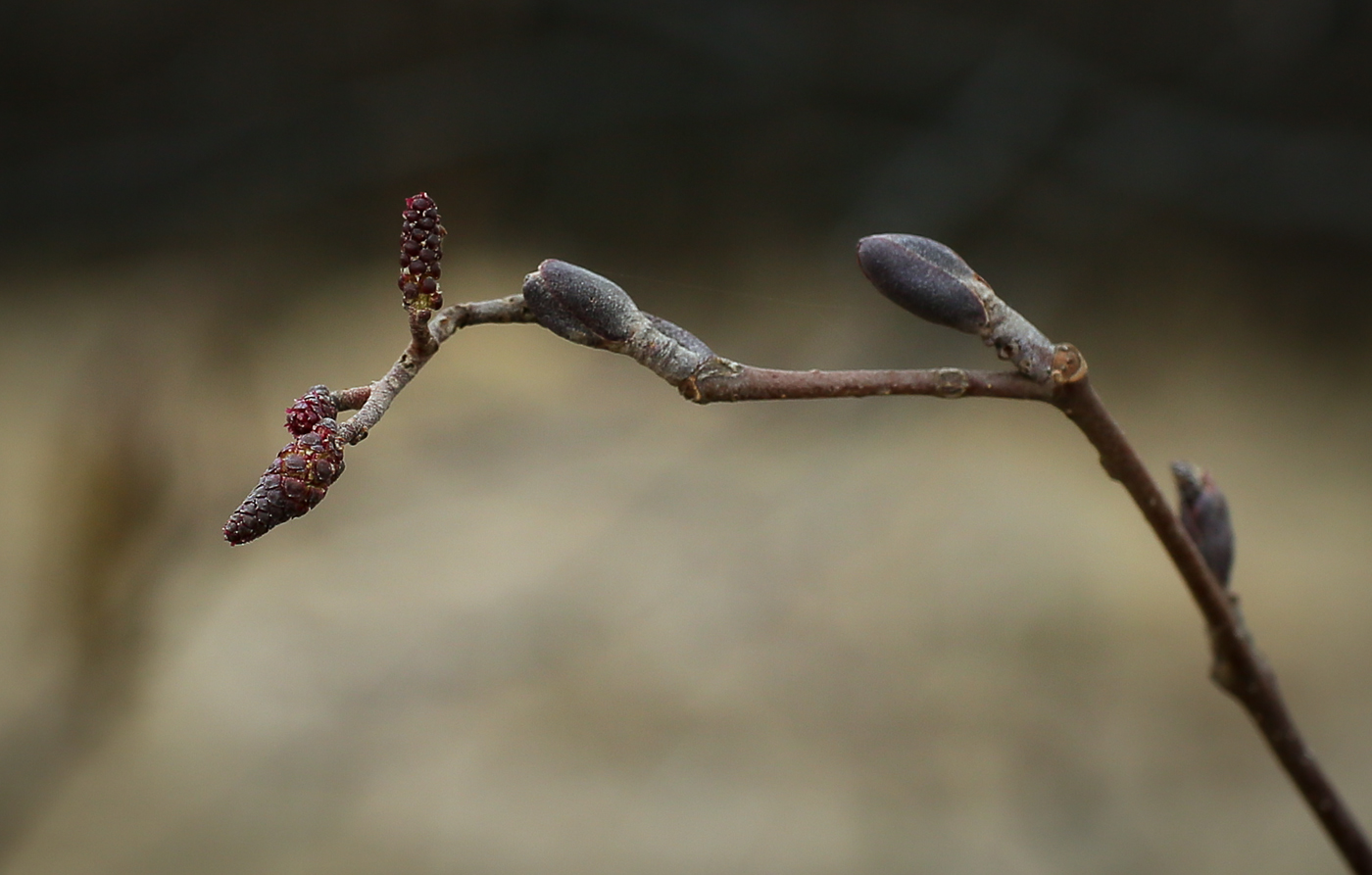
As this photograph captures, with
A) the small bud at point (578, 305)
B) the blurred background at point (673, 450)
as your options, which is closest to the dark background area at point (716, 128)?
the blurred background at point (673, 450)

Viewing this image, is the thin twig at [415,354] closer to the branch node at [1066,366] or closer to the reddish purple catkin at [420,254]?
the reddish purple catkin at [420,254]

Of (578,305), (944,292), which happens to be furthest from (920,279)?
(578,305)

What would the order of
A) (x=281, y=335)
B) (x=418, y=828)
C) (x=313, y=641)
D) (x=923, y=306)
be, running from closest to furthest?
(x=923, y=306), (x=418, y=828), (x=313, y=641), (x=281, y=335)

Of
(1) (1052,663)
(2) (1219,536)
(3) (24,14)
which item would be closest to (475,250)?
(3) (24,14)

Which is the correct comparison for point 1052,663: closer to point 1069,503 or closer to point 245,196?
point 1069,503

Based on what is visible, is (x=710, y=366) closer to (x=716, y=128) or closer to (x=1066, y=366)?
(x=1066, y=366)

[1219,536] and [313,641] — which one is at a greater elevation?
[313,641]
